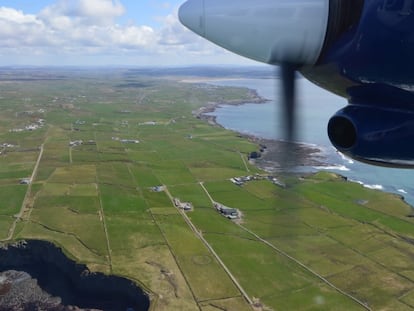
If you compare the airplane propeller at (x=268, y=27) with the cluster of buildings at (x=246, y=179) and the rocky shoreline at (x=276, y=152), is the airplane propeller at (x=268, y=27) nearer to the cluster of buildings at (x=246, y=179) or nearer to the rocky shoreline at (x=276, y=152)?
the rocky shoreline at (x=276, y=152)

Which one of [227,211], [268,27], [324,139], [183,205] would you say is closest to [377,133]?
[268,27]

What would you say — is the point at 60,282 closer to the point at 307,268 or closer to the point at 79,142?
the point at 307,268

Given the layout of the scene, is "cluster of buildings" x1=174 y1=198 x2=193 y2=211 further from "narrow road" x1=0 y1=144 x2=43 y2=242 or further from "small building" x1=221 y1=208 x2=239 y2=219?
"narrow road" x1=0 y1=144 x2=43 y2=242

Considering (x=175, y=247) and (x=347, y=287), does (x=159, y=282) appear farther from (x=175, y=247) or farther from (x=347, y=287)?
(x=347, y=287)

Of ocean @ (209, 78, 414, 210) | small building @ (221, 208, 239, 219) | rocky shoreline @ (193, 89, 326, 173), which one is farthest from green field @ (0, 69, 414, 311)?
ocean @ (209, 78, 414, 210)

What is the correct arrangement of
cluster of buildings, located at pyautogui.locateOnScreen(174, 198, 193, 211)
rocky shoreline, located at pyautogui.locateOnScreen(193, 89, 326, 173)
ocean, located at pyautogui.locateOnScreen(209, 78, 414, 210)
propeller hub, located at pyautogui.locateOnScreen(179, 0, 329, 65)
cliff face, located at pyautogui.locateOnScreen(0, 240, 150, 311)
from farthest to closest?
1. cluster of buildings, located at pyautogui.locateOnScreen(174, 198, 193, 211)
2. cliff face, located at pyautogui.locateOnScreen(0, 240, 150, 311)
3. rocky shoreline, located at pyautogui.locateOnScreen(193, 89, 326, 173)
4. ocean, located at pyautogui.locateOnScreen(209, 78, 414, 210)
5. propeller hub, located at pyautogui.locateOnScreen(179, 0, 329, 65)

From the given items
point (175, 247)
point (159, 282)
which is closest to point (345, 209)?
point (175, 247)

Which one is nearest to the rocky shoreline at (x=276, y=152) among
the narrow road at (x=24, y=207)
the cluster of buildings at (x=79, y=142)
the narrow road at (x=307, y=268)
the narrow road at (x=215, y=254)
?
the narrow road at (x=307, y=268)
